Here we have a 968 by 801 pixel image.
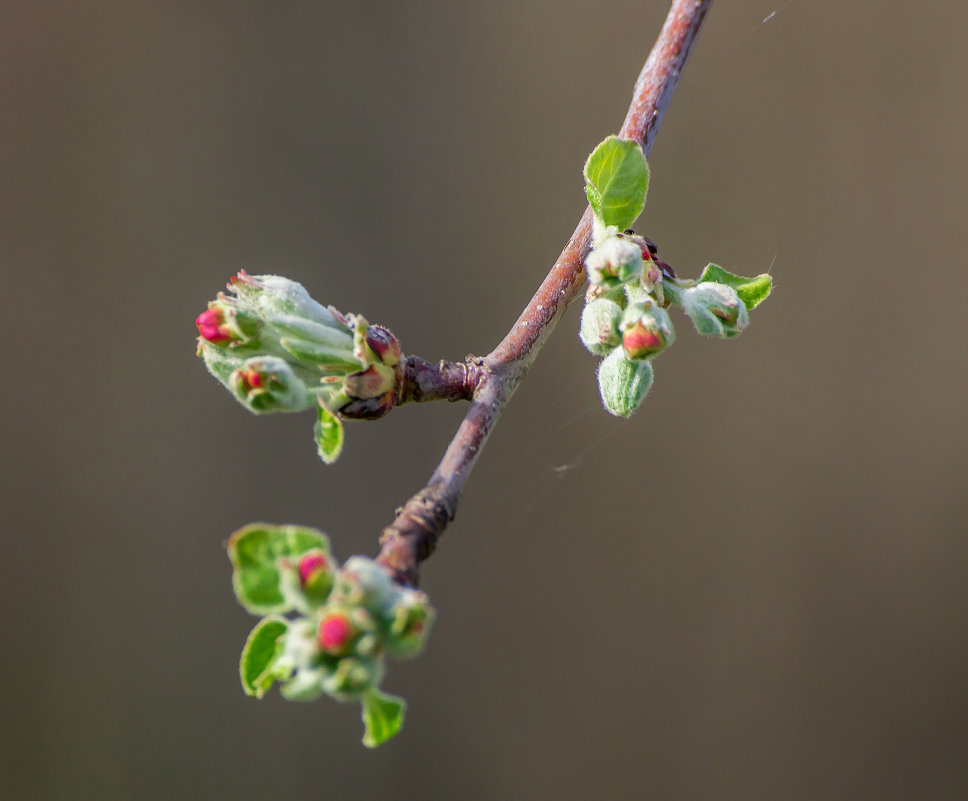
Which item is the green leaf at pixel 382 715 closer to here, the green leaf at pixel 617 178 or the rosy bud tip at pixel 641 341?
the rosy bud tip at pixel 641 341

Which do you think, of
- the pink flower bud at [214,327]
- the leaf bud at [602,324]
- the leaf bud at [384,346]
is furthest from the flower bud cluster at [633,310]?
the pink flower bud at [214,327]

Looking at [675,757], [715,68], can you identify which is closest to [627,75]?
[715,68]

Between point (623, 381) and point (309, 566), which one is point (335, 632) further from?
point (623, 381)

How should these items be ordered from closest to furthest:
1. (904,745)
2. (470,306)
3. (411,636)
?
(411,636) → (904,745) → (470,306)

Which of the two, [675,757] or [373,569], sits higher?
[675,757]

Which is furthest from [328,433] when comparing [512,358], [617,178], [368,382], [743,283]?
[743,283]

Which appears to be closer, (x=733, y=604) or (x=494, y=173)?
(x=733, y=604)

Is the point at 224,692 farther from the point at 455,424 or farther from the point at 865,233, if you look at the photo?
the point at 865,233
